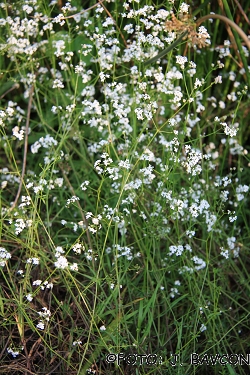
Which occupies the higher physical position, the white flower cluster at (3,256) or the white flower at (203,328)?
the white flower cluster at (3,256)

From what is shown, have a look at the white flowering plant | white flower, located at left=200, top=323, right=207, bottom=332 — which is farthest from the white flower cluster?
white flower, located at left=200, top=323, right=207, bottom=332

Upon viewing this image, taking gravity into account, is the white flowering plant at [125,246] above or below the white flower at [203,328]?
above

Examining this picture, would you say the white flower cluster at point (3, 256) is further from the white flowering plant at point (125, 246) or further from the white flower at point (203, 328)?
the white flower at point (203, 328)

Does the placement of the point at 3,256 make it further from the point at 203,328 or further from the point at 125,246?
the point at 203,328

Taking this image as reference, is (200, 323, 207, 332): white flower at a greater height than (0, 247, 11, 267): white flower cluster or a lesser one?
lesser

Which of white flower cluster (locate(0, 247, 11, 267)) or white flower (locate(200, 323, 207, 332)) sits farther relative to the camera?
white flower (locate(200, 323, 207, 332))

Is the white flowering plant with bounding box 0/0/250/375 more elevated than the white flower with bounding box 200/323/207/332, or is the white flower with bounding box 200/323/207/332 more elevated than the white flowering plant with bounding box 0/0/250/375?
the white flowering plant with bounding box 0/0/250/375

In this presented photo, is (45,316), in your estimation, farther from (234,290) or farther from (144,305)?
(234,290)

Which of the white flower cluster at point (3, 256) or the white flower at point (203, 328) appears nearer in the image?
the white flower cluster at point (3, 256)

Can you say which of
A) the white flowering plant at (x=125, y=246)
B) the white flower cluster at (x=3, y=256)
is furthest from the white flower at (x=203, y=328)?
the white flower cluster at (x=3, y=256)

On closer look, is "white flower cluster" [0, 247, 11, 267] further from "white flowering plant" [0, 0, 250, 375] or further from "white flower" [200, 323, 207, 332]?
"white flower" [200, 323, 207, 332]

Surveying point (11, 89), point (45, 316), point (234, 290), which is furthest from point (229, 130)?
point (11, 89)
